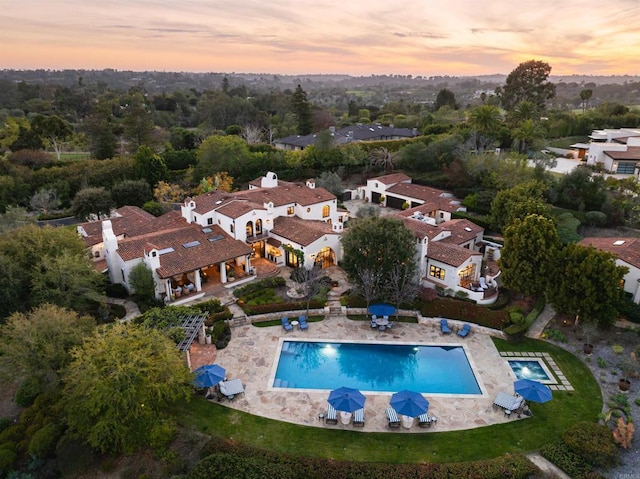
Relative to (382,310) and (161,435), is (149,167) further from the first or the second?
(161,435)

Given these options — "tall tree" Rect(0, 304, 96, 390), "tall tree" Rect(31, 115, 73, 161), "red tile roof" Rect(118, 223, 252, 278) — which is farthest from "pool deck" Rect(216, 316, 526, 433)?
"tall tree" Rect(31, 115, 73, 161)

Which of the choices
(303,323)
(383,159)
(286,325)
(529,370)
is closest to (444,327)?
(529,370)

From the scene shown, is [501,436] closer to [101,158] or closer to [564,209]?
[564,209]

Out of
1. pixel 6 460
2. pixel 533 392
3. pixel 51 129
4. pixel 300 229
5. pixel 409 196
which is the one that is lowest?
pixel 6 460

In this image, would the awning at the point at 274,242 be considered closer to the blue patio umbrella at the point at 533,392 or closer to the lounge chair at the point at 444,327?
the lounge chair at the point at 444,327

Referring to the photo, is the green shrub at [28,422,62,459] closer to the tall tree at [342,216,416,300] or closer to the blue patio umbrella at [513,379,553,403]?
the tall tree at [342,216,416,300]
